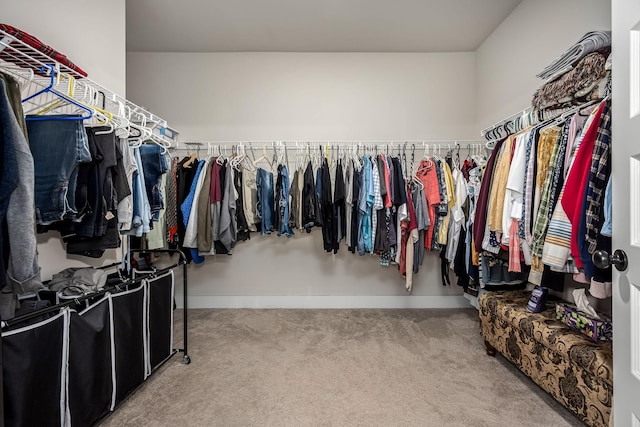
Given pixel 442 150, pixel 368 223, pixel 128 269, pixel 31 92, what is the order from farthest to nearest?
1. pixel 442 150
2. pixel 368 223
3. pixel 128 269
4. pixel 31 92

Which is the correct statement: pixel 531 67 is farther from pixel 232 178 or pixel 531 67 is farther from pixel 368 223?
pixel 232 178

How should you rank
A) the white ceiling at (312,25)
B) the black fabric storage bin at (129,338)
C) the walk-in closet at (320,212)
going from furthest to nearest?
the white ceiling at (312,25), the black fabric storage bin at (129,338), the walk-in closet at (320,212)

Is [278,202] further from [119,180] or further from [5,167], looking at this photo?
[5,167]

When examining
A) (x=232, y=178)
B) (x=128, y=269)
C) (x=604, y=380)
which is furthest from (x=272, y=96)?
(x=604, y=380)

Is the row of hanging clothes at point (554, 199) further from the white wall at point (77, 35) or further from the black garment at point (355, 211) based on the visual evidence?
the white wall at point (77, 35)

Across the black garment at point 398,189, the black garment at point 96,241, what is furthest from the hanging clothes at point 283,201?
the black garment at point 96,241

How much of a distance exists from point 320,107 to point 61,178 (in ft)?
8.18

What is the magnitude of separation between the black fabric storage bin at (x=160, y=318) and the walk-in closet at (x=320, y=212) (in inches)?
0.8

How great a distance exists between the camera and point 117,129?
1803mm

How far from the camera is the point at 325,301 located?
324 centimetres

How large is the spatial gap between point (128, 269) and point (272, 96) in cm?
225

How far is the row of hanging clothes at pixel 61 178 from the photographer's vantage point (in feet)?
3.31

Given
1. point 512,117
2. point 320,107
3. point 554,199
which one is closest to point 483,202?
point 554,199

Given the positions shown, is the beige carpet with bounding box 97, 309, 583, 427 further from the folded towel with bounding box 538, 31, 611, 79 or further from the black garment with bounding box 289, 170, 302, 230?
the folded towel with bounding box 538, 31, 611, 79
